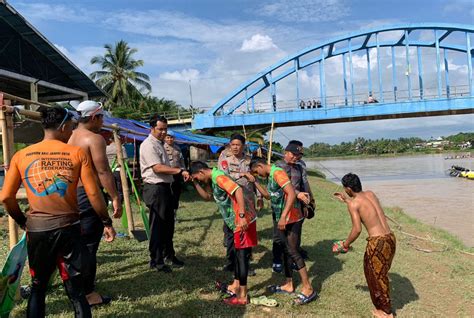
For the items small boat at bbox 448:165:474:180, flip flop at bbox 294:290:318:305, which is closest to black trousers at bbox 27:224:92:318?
flip flop at bbox 294:290:318:305

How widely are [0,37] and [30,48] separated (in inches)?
53.0

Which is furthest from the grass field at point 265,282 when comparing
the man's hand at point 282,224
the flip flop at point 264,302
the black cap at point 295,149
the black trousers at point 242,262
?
the black cap at point 295,149

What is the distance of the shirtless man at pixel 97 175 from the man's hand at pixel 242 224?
1.01 meters

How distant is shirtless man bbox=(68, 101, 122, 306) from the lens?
3059mm

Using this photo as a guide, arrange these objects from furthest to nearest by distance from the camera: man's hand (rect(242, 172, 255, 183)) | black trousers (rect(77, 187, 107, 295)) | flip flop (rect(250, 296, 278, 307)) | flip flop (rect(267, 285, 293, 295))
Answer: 1. man's hand (rect(242, 172, 255, 183))
2. flip flop (rect(267, 285, 293, 295))
3. flip flop (rect(250, 296, 278, 307))
4. black trousers (rect(77, 187, 107, 295))

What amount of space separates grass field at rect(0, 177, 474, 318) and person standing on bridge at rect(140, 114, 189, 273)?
0.83 feet

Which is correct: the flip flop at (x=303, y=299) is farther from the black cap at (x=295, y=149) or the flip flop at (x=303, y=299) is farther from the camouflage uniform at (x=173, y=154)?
the camouflage uniform at (x=173, y=154)

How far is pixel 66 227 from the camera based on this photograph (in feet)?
7.92

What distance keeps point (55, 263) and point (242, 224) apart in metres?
1.52

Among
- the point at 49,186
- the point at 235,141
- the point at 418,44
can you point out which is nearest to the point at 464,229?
the point at 235,141

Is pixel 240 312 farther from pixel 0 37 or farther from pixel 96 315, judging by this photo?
pixel 0 37

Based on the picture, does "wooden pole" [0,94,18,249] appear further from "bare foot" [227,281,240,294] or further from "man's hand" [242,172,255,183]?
"man's hand" [242,172,255,183]

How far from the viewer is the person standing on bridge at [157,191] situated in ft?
13.9

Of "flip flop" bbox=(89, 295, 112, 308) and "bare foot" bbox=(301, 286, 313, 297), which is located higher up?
"flip flop" bbox=(89, 295, 112, 308)
